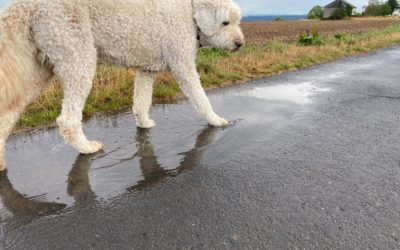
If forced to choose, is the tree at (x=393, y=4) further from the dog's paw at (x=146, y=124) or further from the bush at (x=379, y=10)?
the dog's paw at (x=146, y=124)

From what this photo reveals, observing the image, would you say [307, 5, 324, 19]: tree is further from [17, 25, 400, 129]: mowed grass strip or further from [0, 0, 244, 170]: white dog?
[0, 0, 244, 170]: white dog

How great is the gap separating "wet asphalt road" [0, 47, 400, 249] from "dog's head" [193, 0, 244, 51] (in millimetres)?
1179

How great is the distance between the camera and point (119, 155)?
4801 mm

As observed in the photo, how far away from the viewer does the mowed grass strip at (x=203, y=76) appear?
673 cm

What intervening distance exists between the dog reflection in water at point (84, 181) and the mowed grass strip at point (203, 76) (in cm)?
197

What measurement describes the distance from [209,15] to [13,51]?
2.42m

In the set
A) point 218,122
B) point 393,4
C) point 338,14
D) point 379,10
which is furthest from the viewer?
point 393,4

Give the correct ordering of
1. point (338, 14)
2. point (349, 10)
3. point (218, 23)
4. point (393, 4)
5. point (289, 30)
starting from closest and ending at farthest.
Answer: point (218, 23), point (289, 30), point (338, 14), point (349, 10), point (393, 4)

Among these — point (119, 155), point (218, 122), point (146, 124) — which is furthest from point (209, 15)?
point (119, 155)

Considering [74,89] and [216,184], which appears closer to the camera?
[216,184]

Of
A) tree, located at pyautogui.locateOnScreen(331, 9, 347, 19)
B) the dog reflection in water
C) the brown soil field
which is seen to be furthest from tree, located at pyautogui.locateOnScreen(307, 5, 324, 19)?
the dog reflection in water

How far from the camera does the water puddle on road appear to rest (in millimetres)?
3832

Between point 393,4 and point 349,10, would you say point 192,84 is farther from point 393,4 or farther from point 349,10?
point 393,4

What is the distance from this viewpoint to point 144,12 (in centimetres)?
488
